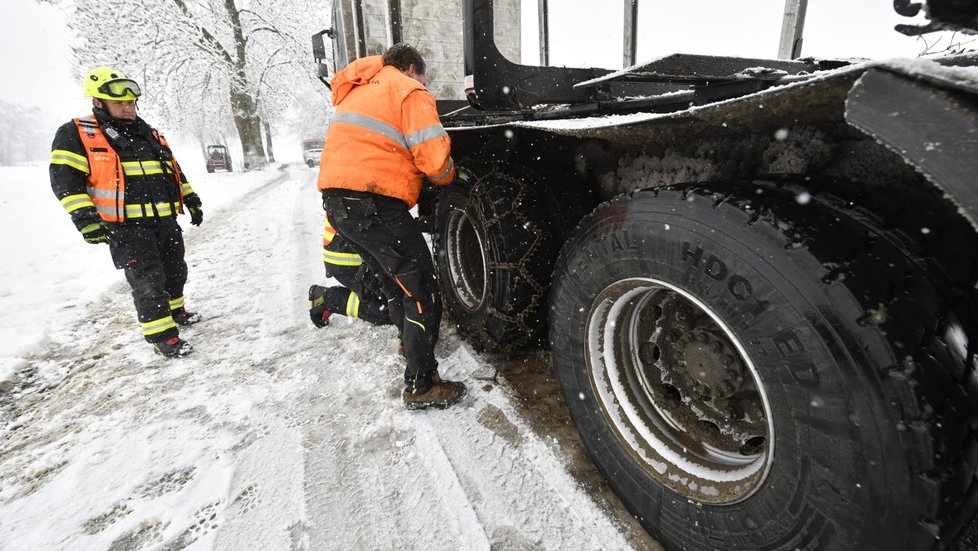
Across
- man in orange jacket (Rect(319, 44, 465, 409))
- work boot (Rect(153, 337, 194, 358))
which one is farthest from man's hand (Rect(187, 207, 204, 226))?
man in orange jacket (Rect(319, 44, 465, 409))

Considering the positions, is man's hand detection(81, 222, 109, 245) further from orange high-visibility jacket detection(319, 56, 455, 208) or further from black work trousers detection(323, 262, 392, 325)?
orange high-visibility jacket detection(319, 56, 455, 208)

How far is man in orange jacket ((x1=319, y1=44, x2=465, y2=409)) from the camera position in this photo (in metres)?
1.98

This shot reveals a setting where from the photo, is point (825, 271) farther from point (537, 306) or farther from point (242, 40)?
point (242, 40)

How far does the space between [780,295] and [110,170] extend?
383 cm

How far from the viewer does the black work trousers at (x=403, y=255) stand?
2129 millimetres

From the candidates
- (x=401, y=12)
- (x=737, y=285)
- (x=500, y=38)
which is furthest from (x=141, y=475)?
(x=500, y=38)

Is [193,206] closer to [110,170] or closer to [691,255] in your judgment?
[110,170]

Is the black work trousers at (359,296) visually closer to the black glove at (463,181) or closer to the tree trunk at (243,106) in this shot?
the black glove at (463,181)

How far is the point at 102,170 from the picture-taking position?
2789 millimetres

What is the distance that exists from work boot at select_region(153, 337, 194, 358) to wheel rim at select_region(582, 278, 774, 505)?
2852 millimetres

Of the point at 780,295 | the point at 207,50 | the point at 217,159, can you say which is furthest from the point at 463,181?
the point at 217,159

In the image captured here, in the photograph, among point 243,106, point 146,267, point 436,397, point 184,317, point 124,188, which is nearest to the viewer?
point 436,397

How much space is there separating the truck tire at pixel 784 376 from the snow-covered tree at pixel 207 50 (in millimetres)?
20673

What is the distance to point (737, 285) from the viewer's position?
3.26 feet
